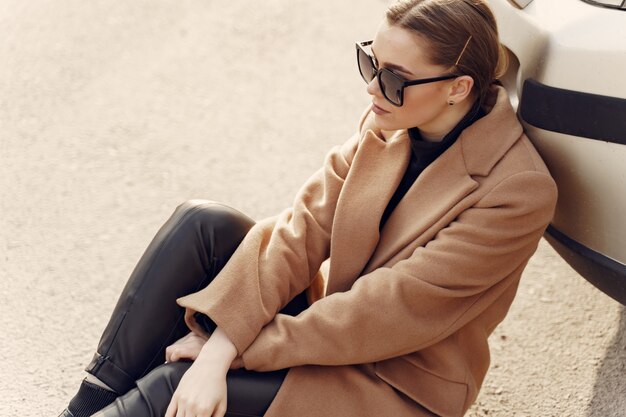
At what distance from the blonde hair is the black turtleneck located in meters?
0.14

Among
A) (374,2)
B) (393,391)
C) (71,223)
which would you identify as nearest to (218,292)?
(393,391)

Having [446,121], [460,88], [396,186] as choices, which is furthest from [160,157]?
[460,88]

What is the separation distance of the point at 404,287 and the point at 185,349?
64 centimetres

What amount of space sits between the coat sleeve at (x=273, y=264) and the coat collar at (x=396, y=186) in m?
0.09

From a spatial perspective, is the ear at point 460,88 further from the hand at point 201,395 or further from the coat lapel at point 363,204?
the hand at point 201,395

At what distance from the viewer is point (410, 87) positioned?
2.41 m

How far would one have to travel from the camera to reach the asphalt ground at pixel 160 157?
3.31 m

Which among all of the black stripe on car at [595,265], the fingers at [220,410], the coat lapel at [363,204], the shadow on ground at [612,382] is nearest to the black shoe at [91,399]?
the fingers at [220,410]

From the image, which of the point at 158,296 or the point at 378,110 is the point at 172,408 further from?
the point at 378,110

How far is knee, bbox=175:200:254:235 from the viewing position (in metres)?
2.67

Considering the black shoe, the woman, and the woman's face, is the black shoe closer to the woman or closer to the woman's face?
the woman

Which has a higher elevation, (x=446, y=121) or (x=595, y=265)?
(x=446, y=121)

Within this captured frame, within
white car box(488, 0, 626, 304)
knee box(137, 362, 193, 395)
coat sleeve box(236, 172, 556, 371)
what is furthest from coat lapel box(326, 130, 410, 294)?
knee box(137, 362, 193, 395)

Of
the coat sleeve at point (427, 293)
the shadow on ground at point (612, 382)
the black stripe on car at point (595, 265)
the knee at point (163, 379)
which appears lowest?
the shadow on ground at point (612, 382)
